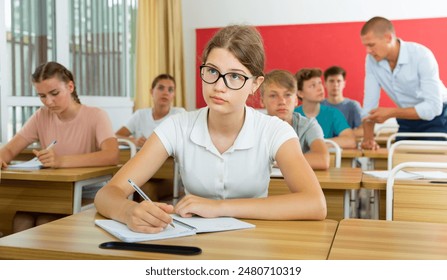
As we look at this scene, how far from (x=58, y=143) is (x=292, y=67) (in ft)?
14.2

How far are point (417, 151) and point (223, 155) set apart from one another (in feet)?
6.32

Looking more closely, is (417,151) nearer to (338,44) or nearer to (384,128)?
(384,128)

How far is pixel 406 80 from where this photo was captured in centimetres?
384

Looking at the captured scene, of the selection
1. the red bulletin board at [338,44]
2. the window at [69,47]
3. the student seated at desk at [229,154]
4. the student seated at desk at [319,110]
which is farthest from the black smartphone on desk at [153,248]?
the red bulletin board at [338,44]

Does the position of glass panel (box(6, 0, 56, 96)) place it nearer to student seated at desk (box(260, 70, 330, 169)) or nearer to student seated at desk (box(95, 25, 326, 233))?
student seated at desk (box(260, 70, 330, 169))

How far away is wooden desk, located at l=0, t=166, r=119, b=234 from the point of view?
8.28 ft

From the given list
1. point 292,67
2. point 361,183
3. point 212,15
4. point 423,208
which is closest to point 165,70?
point 212,15

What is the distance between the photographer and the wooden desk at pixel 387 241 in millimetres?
1115

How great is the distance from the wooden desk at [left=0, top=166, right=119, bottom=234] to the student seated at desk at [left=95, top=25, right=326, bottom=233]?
90 cm

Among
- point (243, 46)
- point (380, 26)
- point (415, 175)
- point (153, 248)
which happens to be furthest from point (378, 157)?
point (153, 248)

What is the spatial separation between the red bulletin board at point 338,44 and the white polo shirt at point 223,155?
477cm

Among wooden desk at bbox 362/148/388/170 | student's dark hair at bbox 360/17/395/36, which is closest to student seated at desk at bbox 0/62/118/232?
wooden desk at bbox 362/148/388/170

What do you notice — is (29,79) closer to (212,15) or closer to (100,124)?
(100,124)

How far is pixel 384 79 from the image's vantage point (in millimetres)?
3996
